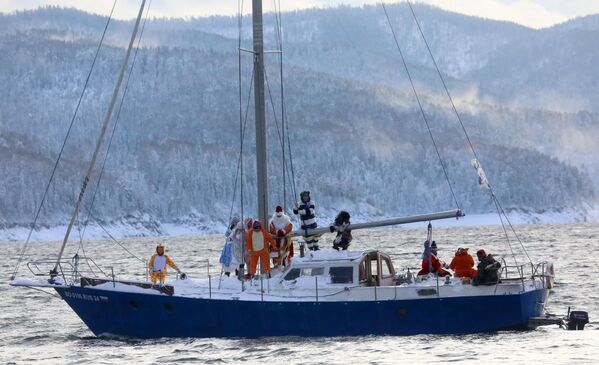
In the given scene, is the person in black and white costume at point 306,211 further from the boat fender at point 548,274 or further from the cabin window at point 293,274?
the boat fender at point 548,274

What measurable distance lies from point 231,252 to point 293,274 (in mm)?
2435

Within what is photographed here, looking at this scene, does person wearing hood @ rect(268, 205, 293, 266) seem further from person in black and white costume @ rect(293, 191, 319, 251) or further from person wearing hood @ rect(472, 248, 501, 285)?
person wearing hood @ rect(472, 248, 501, 285)

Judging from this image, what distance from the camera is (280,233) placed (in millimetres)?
30281

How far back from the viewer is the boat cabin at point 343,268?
94.8ft

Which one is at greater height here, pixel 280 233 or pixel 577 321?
pixel 280 233

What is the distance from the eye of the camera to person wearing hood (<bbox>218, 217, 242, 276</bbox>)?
30.5 meters

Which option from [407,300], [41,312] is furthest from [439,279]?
[41,312]

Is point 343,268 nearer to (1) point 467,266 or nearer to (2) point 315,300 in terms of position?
(2) point 315,300

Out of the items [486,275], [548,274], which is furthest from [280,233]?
[548,274]

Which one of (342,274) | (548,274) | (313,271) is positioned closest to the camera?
(342,274)

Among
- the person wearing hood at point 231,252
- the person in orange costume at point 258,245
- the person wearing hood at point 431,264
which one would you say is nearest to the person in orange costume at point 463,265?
the person wearing hood at point 431,264

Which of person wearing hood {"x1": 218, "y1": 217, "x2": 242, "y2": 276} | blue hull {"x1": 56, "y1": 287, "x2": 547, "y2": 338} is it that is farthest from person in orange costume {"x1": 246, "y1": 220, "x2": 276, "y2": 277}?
blue hull {"x1": 56, "y1": 287, "x2": 547, "y2": 338}

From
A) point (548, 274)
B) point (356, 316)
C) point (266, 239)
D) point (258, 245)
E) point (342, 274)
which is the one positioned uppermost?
point (266, 239)

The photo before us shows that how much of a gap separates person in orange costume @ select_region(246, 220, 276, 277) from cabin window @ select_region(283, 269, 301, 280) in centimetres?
79
